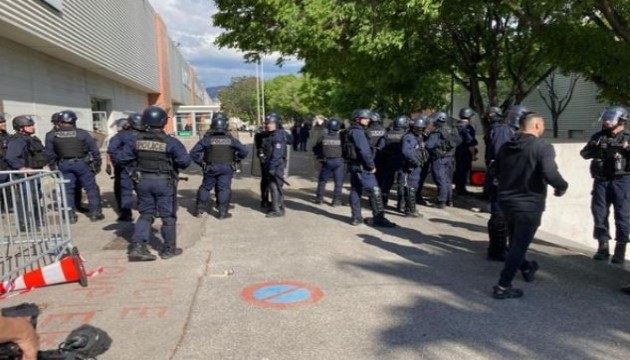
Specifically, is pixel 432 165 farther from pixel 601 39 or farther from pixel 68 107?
pixel 68 107

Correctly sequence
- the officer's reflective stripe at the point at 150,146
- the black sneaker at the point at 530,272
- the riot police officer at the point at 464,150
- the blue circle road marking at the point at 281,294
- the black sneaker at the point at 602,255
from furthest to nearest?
1. the riot police officer at the point at 464,150
2. the black sneaker at the point at 602,255
3. the officer's reflective stripe at the point at 150,146
4. the black sneaker at the point at 530,272
5. the blue circle road marking at the point at 281,294

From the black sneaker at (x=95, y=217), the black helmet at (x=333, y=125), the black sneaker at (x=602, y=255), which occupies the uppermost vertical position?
the black helmet at (x=333, y=125)

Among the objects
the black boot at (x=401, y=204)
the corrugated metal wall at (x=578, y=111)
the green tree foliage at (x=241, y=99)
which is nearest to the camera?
the black boot at (x=401, y=204)

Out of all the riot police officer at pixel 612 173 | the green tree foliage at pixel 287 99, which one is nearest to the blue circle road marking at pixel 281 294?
the riot police officer at pixel 612 173

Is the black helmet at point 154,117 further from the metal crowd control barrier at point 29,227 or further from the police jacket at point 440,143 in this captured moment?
the police jacket at point 440,143

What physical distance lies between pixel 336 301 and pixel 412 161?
15.3ft

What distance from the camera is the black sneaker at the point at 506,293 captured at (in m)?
4.93

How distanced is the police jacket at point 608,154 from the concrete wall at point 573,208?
3351mm

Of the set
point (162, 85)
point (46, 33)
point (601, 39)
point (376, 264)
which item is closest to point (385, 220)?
point (376, 264)

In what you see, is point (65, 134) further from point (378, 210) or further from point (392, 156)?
point (392, 156)

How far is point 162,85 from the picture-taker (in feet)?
124

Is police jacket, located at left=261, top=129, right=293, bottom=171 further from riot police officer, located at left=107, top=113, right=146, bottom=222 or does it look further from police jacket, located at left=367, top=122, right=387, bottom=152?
riot police officer, located at left=107, top=113, right=146, bottom=222

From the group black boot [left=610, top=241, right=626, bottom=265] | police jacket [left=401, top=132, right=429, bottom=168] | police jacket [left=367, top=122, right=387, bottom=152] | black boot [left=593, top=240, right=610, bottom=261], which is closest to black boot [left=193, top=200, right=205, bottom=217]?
police jacket [left=367, top=122, right=387, bottom=152]

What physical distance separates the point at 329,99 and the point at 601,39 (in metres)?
26.9
